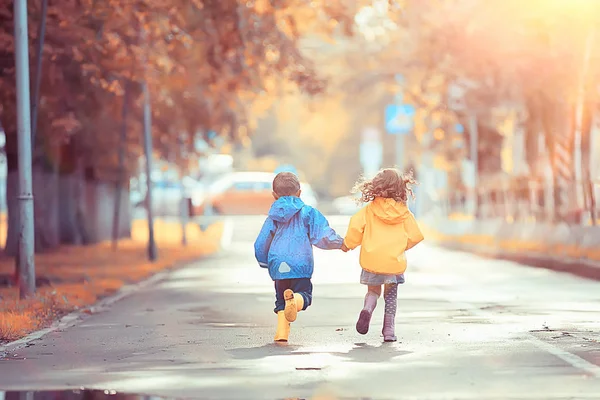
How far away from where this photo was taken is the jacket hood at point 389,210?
13867 mm

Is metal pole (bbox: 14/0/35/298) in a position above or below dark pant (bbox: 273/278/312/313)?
above

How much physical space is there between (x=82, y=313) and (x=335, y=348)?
6.13m

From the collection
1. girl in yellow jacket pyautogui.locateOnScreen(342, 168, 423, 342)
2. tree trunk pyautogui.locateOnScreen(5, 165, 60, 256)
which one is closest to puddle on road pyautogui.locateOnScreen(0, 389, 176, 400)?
girl in yellow jacket pyautogui.locateOnScreen(342, 168, 423, 342)

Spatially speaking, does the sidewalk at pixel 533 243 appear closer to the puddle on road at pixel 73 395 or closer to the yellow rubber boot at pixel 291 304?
the yellow rubber boot at pixel 291 304

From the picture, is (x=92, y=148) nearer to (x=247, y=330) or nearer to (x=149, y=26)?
(x=149, y=26)

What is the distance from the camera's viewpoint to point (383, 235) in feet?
45.5

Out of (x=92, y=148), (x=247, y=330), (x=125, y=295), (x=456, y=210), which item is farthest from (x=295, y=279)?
(x=456, y=210)

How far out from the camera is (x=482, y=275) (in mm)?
26578

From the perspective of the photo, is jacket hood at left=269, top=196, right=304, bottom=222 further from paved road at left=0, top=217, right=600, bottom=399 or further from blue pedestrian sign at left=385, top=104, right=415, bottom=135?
blue pedestrian sign at left=385, top=104, right=415, bottom=135

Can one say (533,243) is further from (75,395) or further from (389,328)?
(75,395)

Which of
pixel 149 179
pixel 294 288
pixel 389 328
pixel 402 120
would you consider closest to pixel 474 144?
pixel 402 120

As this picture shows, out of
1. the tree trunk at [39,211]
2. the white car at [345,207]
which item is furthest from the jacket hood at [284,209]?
the white car at [345,207]

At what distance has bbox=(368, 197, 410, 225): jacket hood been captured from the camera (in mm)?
13867

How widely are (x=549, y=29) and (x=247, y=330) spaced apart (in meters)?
18.3
